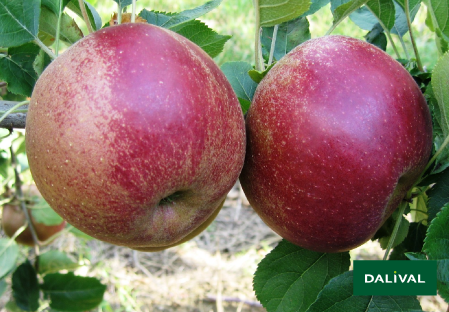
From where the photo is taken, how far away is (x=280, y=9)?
1011mm

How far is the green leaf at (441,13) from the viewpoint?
106 cm

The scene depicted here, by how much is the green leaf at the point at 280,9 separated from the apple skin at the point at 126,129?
0.81 feet

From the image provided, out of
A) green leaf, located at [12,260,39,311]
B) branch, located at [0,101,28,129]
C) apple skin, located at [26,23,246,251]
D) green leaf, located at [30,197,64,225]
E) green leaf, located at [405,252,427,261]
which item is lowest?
green leaf, located at [12,260,39,311]

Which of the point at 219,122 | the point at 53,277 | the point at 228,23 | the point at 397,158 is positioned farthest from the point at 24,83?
the point at 228,23

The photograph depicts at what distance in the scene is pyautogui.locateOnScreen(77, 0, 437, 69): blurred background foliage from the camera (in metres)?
3.84

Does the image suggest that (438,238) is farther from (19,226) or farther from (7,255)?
(19,226)

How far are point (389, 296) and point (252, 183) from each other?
425 mm

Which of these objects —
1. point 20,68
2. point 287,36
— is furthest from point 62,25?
point 287,36

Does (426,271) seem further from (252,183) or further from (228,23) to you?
(228,23)

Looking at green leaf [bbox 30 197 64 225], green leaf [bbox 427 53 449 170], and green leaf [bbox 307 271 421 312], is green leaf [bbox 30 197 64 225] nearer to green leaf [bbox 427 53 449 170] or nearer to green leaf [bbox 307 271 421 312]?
green leaf [bbox 307 271 421 312]

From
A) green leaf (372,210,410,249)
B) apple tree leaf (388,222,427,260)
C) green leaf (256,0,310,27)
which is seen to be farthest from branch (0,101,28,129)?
apple tree leaf (388,222,427,260)

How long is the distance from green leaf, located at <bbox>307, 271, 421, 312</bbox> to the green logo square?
0.01 metres

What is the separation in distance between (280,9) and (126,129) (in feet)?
1.68

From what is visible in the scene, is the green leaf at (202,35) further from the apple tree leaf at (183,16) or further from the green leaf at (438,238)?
the green leaf at (438,238)
